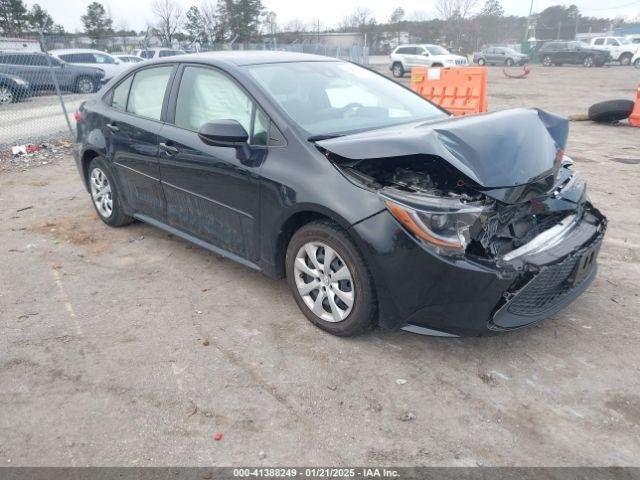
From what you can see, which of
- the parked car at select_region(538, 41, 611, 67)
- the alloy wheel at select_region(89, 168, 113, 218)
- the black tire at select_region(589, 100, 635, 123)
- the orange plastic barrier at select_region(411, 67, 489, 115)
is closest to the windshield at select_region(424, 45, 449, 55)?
the parked car at select_region(538, 41, 611, 67)

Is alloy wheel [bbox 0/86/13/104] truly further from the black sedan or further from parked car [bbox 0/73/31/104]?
the black sedan

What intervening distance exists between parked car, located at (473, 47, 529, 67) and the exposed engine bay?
39.0 metres

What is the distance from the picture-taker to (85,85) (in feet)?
55.9

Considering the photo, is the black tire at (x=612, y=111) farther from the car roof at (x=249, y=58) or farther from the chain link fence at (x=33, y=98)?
the chain link fence at (x=33, y=98)

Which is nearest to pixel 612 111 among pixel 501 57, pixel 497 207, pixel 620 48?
pixel 497 207

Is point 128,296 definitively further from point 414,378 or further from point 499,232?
point 499,232

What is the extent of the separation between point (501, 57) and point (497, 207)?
40.0m

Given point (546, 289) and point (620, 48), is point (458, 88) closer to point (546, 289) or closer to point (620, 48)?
point (546, 289)

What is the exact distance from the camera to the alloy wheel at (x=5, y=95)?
11.0 m

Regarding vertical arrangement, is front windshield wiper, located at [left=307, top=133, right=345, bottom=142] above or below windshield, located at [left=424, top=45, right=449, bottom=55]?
above

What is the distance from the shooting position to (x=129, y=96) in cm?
457

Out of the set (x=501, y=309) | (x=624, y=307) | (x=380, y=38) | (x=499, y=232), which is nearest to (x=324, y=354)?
(x=501, y=309)

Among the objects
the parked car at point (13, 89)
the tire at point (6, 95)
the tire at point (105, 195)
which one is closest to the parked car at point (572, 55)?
the parked car at point (13, 89)

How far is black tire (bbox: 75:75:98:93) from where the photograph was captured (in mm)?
16844
